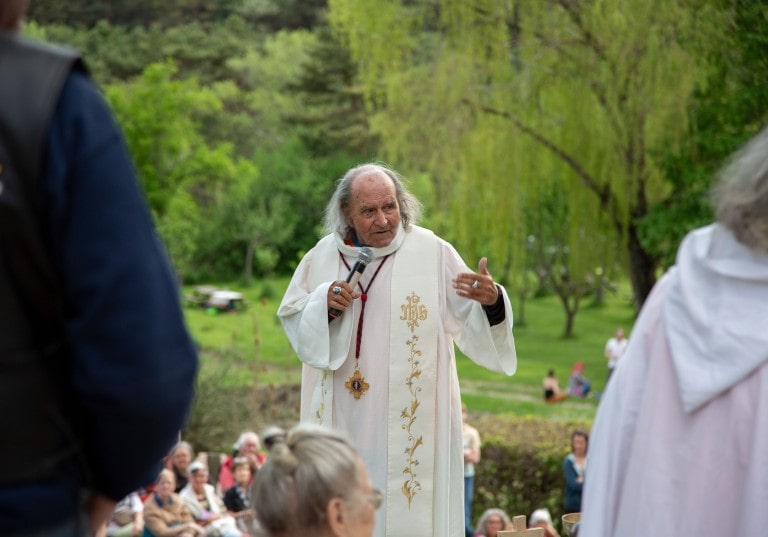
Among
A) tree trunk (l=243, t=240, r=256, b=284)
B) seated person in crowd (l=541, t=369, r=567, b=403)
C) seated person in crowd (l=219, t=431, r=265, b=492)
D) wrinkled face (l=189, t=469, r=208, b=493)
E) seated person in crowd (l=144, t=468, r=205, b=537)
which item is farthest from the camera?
tree trunk (l=243, t=240, r=256, b=284)

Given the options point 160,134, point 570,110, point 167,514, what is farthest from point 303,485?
point 160,134

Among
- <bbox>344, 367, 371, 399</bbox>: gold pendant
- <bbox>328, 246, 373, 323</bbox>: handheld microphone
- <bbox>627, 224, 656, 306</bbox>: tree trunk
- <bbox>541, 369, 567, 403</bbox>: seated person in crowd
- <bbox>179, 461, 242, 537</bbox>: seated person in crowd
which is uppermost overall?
<bbox>328, 246, 373, 323</bbox>: handheld microphone

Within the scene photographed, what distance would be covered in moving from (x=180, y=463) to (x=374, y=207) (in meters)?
7.12

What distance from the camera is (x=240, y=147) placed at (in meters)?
59.9

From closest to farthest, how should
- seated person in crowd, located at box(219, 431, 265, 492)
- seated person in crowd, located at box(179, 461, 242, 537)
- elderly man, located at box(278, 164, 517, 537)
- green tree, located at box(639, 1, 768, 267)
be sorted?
elderly man, located at box(278, 164, 517, 537), seated person in crowd, located at box(179, 461, 242, 537), seated person in crowd, located at box(219, 431, 265, 492), green tree, located at box(639, 1, 768, 267)

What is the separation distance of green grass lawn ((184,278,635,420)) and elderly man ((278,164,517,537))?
14.4 m

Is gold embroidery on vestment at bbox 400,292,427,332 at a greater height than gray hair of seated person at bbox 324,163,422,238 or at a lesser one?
lesser

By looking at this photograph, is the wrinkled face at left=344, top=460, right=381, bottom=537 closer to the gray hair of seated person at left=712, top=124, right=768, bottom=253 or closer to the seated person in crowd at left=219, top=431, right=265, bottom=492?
the gray hair of seated person at left=712, top=124, right=768, bottom=253

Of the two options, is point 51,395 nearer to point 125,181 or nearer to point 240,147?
point 125,181

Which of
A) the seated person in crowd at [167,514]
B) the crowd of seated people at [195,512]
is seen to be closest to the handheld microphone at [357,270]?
the crowd of seated people at [195,512]

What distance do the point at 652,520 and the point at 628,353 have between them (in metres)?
0.40

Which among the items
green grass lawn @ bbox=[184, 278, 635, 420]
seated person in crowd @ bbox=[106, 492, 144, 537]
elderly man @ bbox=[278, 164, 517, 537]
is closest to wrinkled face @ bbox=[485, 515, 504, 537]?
seated person in crowd @ bbox=[106, 492, 144, 537]

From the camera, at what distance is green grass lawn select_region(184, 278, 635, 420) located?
27.9 meters

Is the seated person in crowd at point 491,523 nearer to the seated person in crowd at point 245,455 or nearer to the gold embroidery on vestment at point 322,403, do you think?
the seated person in crowd at point 245,455
